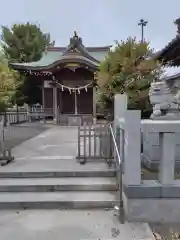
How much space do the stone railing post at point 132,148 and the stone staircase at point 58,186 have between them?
2.41 feet

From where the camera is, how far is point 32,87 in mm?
23250

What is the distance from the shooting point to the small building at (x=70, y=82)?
720 inches

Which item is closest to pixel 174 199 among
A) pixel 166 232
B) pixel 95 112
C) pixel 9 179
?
pixel 166 232

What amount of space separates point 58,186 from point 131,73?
4.87 meters

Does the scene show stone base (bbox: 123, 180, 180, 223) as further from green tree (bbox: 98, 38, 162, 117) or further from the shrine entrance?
the shrine entrance

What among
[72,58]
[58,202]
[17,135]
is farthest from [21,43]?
[58,202]

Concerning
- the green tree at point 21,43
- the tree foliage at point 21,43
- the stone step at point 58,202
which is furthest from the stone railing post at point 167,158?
the tree foliage at point 21,43

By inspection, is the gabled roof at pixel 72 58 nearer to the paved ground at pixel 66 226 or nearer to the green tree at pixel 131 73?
the green tree at pixel 131 73

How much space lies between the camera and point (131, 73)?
9.12 meters

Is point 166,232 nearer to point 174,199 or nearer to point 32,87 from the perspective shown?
point 174,199

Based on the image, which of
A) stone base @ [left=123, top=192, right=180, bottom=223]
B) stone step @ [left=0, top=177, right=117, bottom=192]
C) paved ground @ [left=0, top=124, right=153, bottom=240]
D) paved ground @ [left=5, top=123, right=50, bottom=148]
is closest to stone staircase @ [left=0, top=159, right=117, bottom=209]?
stone step @ [left=0, top=177, right=117, bottom=192]

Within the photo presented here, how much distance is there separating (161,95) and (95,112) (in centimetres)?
1245

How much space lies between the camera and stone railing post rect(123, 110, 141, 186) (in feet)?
15.0

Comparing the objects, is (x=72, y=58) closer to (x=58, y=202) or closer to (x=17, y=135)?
(x=17, y=135)
